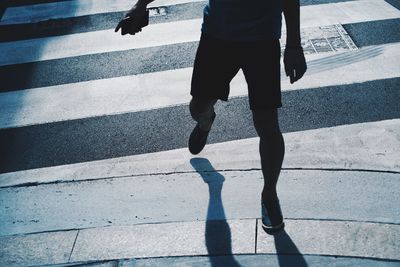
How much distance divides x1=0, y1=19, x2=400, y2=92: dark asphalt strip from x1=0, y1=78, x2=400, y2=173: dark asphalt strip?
0.72 m

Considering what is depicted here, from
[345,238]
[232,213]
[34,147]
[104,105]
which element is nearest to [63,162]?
[34,147]

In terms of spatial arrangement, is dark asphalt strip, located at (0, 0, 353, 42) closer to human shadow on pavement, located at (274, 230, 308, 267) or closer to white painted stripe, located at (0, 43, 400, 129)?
white painted stripe, located at (0, 43, 400, 129)

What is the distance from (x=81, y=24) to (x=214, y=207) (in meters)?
3.34

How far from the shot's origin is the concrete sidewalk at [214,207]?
2.85 metres

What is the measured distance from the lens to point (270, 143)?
277 centimetres

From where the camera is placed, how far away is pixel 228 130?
12.9 feet

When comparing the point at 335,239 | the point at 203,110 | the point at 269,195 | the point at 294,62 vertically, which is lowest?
the point at 335,239

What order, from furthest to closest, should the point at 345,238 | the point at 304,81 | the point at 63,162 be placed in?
the point at 304,81 → the point at 63,162 → the point at 345,238

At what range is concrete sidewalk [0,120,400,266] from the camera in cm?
285

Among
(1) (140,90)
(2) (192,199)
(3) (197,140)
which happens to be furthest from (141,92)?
(2) (192,199)

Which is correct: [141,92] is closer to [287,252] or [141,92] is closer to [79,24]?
[79,24]

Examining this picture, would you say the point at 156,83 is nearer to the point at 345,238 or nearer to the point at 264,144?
the point at 264,144

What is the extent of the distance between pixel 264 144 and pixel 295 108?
142 centimetres

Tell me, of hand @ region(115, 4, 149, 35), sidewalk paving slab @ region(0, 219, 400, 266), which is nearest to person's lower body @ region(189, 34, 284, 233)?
sidewalk paving slab @ region(0, 219, 400, 266)
